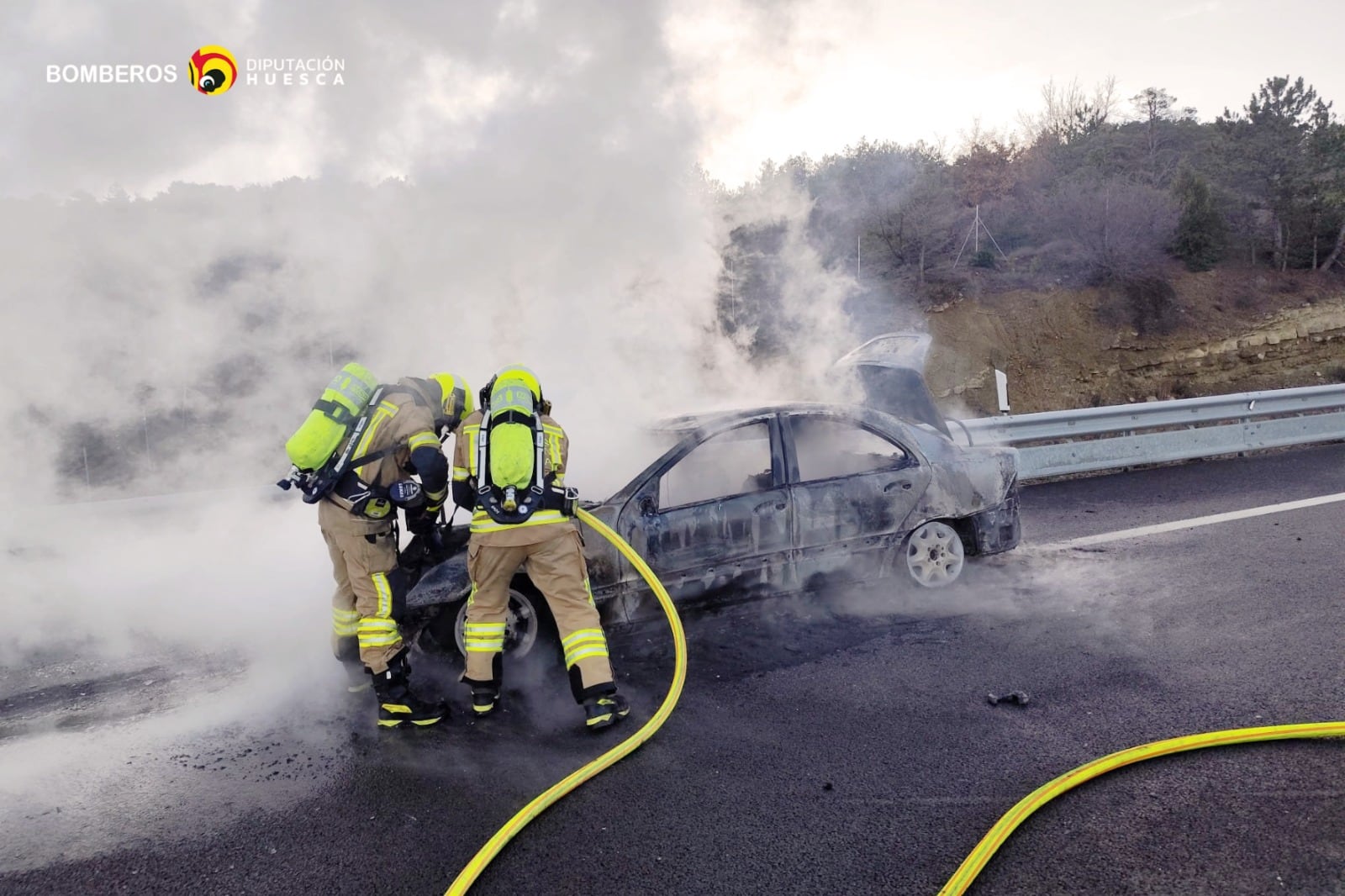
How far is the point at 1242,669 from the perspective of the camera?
430 cm

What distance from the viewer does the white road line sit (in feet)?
22.5

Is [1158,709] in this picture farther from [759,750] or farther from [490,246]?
[490,246]

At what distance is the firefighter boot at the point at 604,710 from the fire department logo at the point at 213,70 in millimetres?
6363

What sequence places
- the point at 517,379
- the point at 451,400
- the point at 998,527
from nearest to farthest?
the point at 517,379 → the point at 451,400 → the point at 998,527

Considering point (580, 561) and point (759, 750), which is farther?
point (580, 561)

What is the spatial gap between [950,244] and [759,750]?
14.9m

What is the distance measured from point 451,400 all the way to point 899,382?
3.46 meters

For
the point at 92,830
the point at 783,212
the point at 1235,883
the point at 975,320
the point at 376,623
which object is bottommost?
the point at 1235,883

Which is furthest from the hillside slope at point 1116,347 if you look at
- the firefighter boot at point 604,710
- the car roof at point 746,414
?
the firefighter boot at point 604,710

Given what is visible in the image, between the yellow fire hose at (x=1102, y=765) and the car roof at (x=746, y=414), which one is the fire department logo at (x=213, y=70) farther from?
the yellow fire hose at (x=1102, y=765)

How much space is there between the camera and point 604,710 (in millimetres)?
4008

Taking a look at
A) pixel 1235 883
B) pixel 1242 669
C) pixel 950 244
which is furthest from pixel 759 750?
pixel 950 244

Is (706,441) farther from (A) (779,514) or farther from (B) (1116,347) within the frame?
(B) (1116,347)

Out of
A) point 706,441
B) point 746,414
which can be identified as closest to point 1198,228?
point 746,414
